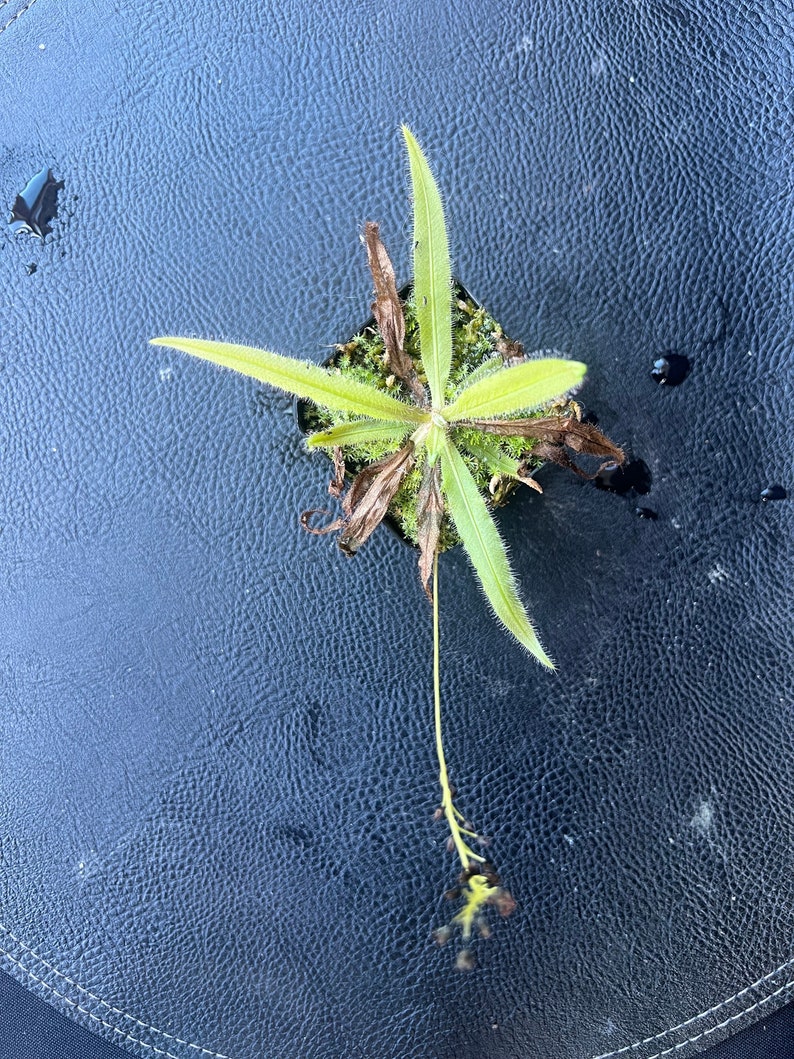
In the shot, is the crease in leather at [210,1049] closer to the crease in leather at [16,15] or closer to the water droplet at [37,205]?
the water droplet at [37,205]

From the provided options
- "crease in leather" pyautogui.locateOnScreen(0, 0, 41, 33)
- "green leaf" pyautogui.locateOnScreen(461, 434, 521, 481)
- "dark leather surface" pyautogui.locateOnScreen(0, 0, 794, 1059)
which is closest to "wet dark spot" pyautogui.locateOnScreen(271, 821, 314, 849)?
"dark leather surface" pyautogui.locateOnScreen(0, 0, 794, 1059)

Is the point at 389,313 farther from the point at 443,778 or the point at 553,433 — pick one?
the point at 443,778

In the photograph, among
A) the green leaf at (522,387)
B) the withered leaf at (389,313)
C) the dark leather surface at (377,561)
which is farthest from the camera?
the dark leather surface at (377,561)

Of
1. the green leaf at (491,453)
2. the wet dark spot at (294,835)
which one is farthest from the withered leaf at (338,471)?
the wet dark spot at (294,835)

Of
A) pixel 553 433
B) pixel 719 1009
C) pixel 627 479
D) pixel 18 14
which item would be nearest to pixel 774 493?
pixel 627 479

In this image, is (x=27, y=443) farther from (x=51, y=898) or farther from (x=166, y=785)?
(x=51, y=898)

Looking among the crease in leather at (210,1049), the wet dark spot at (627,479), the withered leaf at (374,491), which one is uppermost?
the withered leaf at (374,491)
